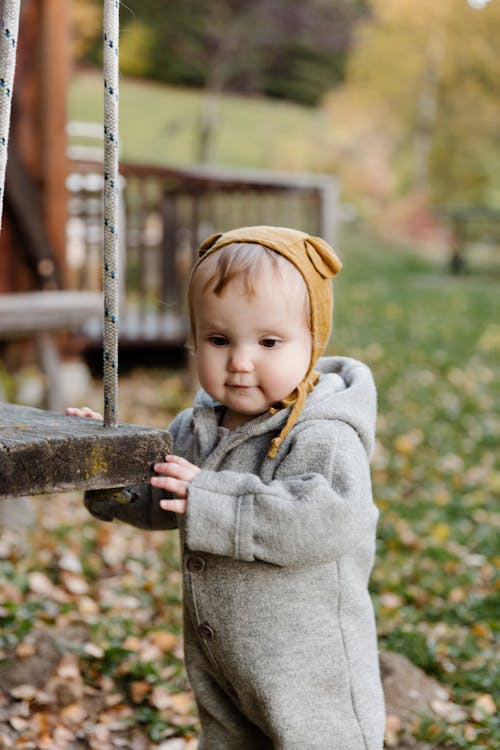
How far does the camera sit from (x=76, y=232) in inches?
368

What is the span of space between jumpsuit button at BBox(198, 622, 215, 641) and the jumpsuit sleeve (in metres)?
0.24

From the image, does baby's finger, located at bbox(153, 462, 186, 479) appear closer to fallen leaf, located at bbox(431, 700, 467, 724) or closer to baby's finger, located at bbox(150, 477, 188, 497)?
baby's finger, located at bbox(150, 477, 188, 497)

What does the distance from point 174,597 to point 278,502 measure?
242 cm

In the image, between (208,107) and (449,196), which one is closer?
(208,107)

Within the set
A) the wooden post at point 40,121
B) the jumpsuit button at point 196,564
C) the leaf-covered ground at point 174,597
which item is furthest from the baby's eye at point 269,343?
the wooden post at point 40,121

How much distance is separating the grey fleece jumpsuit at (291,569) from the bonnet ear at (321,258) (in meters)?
0.26

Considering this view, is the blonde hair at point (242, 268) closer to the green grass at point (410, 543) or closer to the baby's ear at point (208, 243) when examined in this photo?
the baby's ear at point (208, 243)

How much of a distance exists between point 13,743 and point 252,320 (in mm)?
1671

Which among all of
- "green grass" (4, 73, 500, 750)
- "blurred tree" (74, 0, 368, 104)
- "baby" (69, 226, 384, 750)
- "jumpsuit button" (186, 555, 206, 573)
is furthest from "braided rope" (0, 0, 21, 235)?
"blurred tree" (74, 0, 368, 104)

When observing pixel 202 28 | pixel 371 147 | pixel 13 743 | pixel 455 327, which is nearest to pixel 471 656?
pixel 13 743

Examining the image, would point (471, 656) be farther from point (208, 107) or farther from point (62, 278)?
point (208, 107)

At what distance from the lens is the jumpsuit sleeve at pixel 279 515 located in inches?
72.6

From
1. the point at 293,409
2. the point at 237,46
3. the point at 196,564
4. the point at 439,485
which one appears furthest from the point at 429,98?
the point at 196,564

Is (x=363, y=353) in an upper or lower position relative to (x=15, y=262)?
lower
